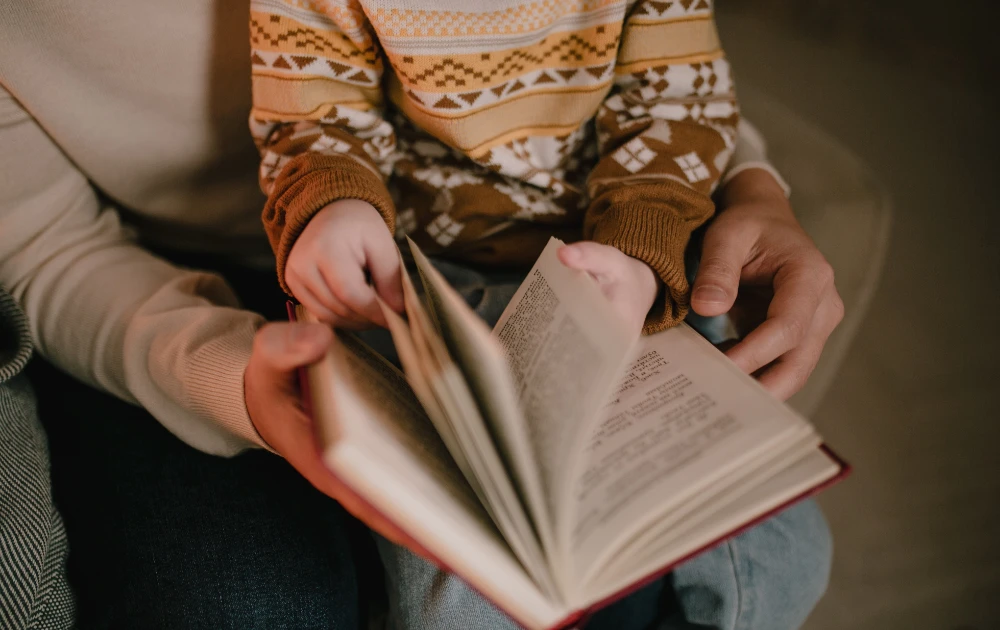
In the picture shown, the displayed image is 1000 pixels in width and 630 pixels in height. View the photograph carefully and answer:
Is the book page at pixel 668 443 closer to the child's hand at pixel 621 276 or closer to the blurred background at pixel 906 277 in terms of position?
the child's hand at pixel 621 276

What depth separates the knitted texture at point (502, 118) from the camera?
53 cm

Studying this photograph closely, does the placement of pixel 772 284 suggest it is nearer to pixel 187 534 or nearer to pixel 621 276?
pixel 621 276

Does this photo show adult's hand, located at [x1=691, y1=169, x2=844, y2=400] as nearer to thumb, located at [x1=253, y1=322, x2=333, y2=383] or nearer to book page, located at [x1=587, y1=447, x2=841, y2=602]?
→ book page, located at [x1=587, y1=447, x2=841, y2=602]

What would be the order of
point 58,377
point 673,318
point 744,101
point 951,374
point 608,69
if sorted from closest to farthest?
point 673,318, point 608,69, point 58,377, point 744,101, point 951,374

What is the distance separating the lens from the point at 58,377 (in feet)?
2.32

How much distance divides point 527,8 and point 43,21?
1.56 feet

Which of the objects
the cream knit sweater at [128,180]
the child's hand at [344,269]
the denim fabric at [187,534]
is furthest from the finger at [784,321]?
the denim fabric at [187,534]

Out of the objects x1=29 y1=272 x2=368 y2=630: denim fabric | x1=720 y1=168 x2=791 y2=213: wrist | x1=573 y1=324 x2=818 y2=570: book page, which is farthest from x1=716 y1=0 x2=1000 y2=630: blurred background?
x1=29 y1=272 x2=368 y2=630: denim fabric

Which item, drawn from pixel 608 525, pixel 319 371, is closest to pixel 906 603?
pixel 608 525

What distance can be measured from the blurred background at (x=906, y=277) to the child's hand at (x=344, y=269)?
0.59m

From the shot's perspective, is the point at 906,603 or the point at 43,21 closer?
the point at 43,21

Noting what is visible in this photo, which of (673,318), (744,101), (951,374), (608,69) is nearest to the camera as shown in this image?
(673,318)

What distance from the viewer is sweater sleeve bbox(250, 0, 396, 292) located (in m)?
0.52

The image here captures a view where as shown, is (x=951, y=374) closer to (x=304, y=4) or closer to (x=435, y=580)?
(x=435, y=580)
